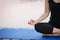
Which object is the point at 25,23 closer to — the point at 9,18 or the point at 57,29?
the point at 9,18

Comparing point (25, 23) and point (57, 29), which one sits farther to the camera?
point (25, 23)

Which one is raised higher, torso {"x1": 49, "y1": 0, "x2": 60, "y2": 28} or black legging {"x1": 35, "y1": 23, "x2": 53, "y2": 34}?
torso {"x1": 49, "y1": 0, "x2": 60, "y2": 28}

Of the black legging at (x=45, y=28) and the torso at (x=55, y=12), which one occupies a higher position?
the torso at (x=55, y=12)

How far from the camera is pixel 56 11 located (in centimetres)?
129

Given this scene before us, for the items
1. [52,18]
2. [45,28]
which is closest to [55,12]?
[52,18]

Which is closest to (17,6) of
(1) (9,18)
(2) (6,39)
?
(1) (9,18)

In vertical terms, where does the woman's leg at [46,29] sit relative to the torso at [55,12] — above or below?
below

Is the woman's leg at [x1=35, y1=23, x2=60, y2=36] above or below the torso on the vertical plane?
below

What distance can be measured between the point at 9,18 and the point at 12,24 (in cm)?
10

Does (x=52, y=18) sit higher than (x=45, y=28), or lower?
higher

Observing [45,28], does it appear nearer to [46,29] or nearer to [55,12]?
[46,29]

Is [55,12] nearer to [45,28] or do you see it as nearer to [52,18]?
[52,18]

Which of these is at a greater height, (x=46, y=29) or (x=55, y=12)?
(x=55, y=12)

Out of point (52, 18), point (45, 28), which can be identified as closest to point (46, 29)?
point (45, 28)
